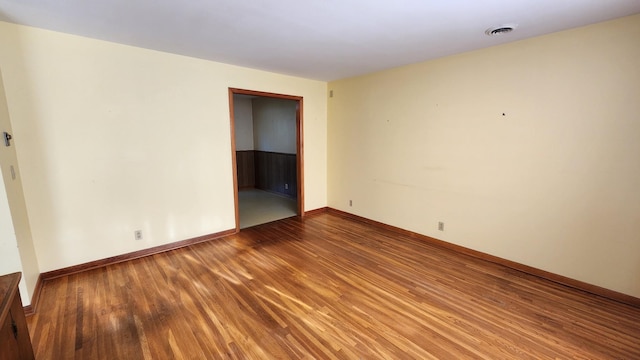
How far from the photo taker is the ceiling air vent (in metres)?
2.25

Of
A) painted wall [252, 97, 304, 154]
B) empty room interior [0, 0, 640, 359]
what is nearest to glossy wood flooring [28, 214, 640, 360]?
empty room interior [0, 0, 640, 359]

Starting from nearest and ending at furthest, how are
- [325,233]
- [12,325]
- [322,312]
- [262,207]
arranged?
[12,325]
[322,312]
[325,233]
[262,207]

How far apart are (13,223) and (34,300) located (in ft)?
2.28

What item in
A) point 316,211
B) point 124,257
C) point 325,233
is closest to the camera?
point 124,257

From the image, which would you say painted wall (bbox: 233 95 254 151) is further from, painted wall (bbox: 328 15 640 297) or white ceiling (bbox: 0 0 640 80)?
painted wall (bbox: 328 15 640 297)

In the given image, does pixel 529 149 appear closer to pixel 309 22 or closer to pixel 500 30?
pixel 500 30

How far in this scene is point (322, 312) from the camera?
83.6 inches

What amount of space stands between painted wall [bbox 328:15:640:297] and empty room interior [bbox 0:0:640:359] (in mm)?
17

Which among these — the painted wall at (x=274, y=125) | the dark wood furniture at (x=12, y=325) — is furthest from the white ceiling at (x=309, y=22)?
the painted wall at (x=274, y=125)

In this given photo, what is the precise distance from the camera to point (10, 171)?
6.89ft

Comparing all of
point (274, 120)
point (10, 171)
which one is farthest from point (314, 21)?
point (274, 120)

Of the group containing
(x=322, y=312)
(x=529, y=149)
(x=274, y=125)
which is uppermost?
(x=274, y=125)

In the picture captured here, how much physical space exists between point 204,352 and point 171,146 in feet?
7.62

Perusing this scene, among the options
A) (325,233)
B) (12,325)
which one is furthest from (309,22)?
(325,233)
